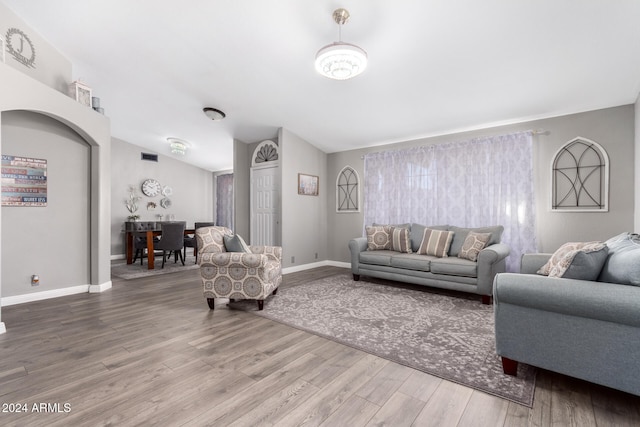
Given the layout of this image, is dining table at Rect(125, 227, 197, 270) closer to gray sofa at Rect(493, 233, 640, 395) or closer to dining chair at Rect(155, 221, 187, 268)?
dining chair at Rect(155, 221, 187, 268)

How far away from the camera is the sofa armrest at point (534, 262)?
284cm

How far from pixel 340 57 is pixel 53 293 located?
448cm

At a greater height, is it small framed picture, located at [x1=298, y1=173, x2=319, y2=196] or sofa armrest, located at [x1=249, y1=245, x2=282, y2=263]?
small framed picture, located at [x1=298, y1=173, x2=319, y2=196]

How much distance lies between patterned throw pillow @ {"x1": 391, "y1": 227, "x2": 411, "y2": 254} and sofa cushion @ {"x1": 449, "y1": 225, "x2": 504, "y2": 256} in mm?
628

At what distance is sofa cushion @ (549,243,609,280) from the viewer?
174 cm

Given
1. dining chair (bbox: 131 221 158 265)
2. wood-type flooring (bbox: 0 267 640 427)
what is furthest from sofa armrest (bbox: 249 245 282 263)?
dining chair (bbox: 131 221 158 265)

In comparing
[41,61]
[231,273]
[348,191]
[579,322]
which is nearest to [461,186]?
[348,191]

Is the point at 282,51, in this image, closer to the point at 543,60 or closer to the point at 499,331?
the point at 543,60

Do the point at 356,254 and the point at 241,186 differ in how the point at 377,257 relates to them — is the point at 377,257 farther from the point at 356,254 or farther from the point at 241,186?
the point at 241,186

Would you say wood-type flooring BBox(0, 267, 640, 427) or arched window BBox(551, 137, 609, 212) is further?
arched window BBox(551, 137, 609, 212)

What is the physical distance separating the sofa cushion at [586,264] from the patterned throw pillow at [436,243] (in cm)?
237

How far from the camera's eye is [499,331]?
74.6 inches

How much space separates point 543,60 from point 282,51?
2658mm

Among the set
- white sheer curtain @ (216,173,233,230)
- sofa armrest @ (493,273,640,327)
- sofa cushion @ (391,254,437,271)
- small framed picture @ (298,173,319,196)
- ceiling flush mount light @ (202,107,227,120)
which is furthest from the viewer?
white sheer curtain @ (216,173,233,230)
